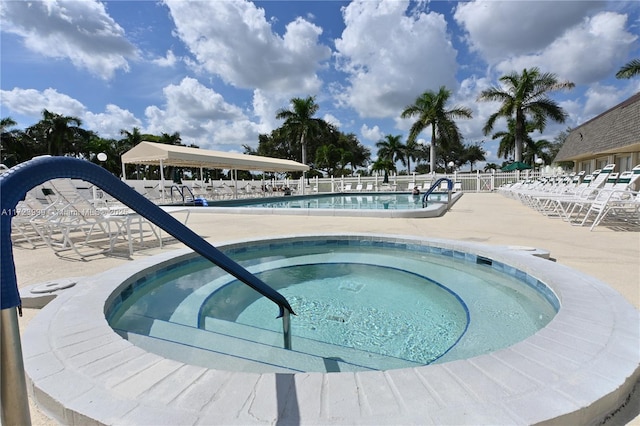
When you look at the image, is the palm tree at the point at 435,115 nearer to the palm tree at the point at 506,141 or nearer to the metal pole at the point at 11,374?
the palm tree at the point at 506,141

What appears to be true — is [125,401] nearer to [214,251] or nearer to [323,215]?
[214,251]

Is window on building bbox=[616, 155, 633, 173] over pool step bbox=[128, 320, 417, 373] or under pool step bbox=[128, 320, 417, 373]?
over

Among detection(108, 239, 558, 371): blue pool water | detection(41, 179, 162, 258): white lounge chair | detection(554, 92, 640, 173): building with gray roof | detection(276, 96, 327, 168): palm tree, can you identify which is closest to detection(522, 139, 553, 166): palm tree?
detection(554, 92, 640, 173): building with gray roof

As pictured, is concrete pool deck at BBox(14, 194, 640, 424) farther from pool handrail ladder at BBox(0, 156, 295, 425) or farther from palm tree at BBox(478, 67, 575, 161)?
palm tree at BBox(478, 67, 575, 161)

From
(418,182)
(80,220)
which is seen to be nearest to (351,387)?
(80,220)

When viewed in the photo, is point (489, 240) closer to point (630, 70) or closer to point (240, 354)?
point (240, 354)

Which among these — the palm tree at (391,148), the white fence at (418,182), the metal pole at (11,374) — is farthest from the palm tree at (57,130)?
the metal pole at (11,374)

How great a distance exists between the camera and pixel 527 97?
22.2m

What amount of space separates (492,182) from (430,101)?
8.91m

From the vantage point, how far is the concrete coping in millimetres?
1188

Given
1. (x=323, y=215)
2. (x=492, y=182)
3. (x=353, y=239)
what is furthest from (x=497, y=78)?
(x=353, y=239)

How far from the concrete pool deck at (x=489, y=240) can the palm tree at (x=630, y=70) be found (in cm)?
1658

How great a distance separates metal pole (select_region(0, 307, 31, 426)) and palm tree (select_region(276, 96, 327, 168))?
99.8 ft

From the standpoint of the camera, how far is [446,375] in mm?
1397
